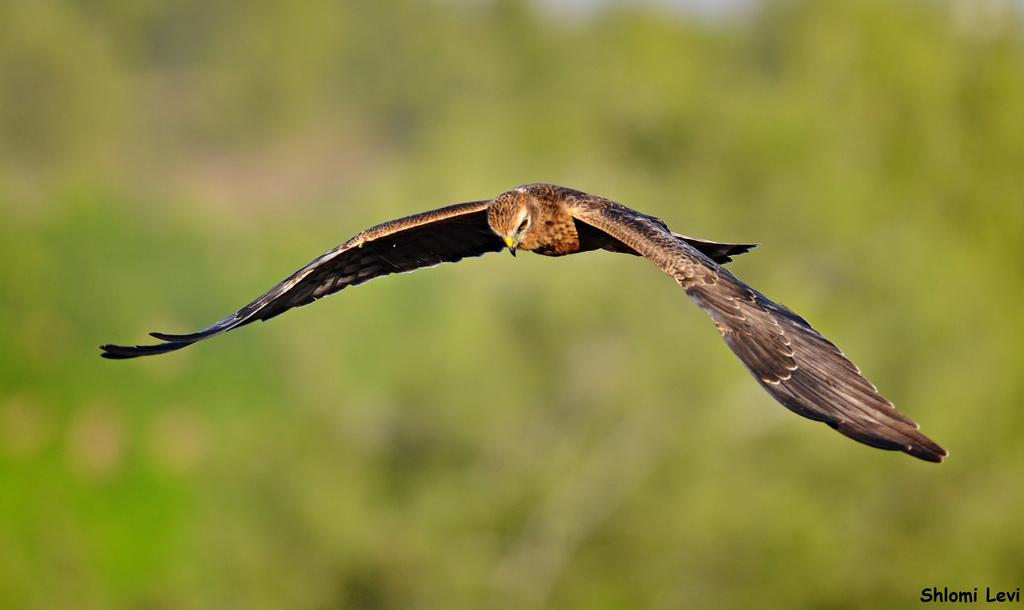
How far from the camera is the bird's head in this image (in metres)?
12.1

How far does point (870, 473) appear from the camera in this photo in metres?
36.5

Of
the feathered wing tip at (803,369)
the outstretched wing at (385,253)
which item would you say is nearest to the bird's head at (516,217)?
the outstretched wing at (385,253)

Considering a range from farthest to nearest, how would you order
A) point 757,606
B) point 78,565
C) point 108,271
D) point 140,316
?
point 108,271 < point 140,316 < point 78,565 < point 757,606

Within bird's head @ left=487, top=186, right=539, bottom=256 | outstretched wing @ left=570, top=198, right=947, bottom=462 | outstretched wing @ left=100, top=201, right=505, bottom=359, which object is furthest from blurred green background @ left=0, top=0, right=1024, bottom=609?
outstretched wing @ left=570, top=198, right=947, bottom=462

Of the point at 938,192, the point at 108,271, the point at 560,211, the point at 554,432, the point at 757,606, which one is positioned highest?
the point at 938,192

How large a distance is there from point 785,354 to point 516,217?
3.03 meters

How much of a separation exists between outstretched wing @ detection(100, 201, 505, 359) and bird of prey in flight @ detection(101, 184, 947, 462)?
0.4 inches

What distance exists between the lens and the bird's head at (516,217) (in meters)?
12.1

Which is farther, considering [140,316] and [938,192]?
[140,316]

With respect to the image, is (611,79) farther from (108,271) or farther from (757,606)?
(757,606)

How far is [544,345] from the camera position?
3759 centimetres

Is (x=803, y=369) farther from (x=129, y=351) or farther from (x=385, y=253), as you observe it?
(x=129, y=351)

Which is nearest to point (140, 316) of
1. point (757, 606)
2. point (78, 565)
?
point (78, 565)

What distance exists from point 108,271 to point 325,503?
22.7 meters
